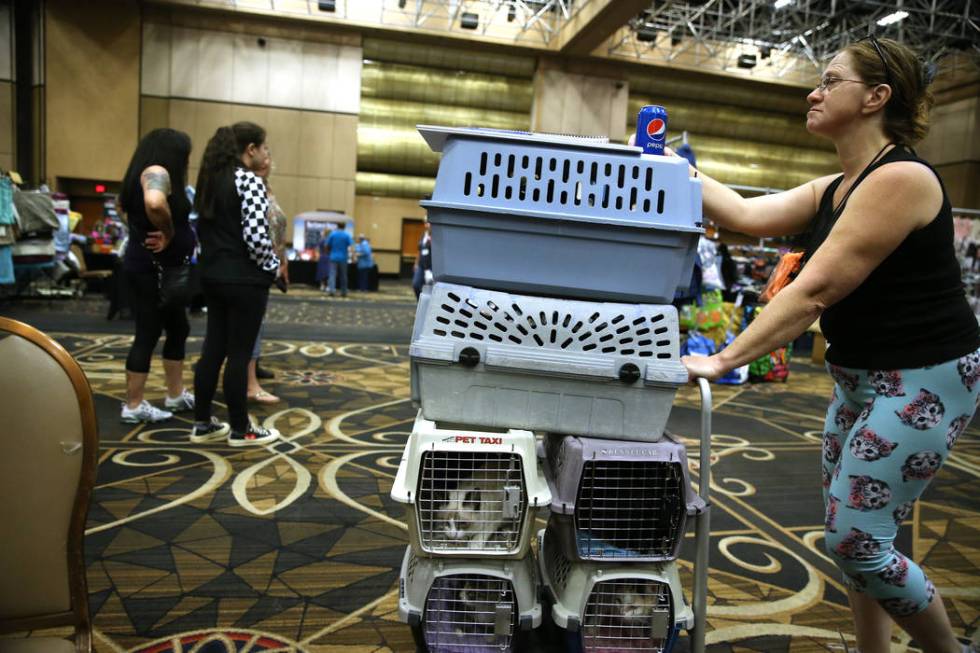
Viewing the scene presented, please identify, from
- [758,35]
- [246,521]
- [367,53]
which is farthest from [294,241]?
[246,521]

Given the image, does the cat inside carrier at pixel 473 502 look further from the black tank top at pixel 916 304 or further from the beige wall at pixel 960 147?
the beige wall at pixel 960 147

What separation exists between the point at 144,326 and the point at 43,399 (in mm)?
2586

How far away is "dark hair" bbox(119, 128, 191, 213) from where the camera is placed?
10.6 feet

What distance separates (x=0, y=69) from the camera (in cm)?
1444

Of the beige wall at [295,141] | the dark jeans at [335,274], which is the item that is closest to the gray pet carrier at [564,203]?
the dark jeans at [335,274]

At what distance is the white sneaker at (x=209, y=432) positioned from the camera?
3.26 m

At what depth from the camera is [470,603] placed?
1.47 meters

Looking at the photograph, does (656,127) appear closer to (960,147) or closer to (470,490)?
(470,490)

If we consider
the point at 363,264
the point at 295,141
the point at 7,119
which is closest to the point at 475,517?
the point at 363,264

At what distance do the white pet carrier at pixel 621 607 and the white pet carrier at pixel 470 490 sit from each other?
158 mm

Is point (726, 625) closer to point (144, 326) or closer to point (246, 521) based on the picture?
point (246, 521)

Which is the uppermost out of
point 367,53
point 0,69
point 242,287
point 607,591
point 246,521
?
point 367,53

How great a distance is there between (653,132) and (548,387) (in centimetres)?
59

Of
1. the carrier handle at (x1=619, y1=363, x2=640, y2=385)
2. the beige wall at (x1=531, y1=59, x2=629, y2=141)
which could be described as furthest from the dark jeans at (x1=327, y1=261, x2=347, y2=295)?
the carrier handle at (x1=619, y1=363, x2=640, y2=385)
